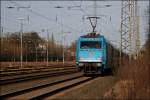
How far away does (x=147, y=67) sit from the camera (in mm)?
14211

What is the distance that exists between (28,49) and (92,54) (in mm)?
74248

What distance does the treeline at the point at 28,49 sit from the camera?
93775 millimetres

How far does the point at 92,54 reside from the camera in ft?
100

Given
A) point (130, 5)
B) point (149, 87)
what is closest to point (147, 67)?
point (149, 87)

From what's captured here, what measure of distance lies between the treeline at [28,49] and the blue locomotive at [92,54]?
54.6 m

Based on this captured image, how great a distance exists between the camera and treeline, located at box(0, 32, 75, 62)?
9378 cm

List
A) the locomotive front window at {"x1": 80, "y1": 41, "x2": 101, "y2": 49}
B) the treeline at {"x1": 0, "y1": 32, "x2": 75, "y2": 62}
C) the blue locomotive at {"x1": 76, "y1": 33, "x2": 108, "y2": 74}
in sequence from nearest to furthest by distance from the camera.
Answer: the blue locomotive at {"x1": 76, "y1": 33, "x2": 108, "y2": 74}, the locomotive front window at {"x1": 80, "y1": 41, "x2": 101, "y2": 49}, the treeline at {"x1": 0, "y1": 32, "x2": 75, "y2": 62}

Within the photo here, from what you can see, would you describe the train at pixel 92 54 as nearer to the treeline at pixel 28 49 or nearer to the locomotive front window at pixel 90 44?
the locomotive front window at pixel 90 44

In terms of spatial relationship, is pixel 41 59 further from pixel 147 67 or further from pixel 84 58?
pixel 147 67

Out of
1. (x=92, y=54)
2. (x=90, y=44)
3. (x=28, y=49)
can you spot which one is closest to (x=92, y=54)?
(x=92, y=54)

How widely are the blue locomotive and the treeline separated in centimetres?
5456

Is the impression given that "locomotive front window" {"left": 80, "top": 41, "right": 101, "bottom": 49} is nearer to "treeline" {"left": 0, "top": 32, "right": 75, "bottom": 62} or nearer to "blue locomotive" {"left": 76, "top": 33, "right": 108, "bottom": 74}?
"blue locomotive" {"left": 76, "top": 33, "right": 108, "bottom": 74}

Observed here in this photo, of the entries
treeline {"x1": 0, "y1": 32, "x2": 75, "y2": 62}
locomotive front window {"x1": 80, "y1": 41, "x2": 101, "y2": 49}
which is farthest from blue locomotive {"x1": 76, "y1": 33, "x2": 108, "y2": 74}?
treeline {"x1": 0, "y1": 32, "x2": 75, "y2": 62}

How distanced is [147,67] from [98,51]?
16.5 meters
